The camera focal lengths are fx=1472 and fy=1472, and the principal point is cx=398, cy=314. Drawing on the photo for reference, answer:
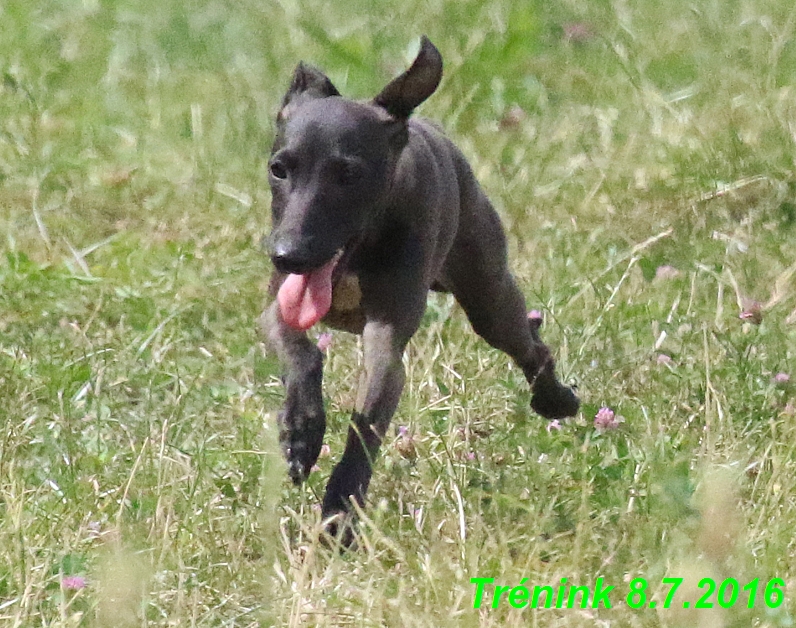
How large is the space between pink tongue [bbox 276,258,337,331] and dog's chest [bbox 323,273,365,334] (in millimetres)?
107

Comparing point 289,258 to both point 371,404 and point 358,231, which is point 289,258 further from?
point 371,404

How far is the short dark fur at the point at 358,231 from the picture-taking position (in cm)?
340

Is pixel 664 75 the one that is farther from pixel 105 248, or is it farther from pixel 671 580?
pixel 671 580

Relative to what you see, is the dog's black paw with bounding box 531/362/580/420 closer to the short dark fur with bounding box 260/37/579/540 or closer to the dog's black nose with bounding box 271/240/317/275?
the short dark fur with bounding box 260/37/579/540

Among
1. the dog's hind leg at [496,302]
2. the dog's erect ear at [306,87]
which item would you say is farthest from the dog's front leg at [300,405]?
the dog's hind leg at [496,302]

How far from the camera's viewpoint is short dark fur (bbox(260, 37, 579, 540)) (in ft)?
11.2

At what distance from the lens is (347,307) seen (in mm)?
3711

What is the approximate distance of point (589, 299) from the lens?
5258 mm

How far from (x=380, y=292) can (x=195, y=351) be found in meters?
1.61

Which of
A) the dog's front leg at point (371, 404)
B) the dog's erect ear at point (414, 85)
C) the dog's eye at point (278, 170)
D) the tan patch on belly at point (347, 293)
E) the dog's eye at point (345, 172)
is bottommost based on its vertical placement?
the dog's front leg at point (371, 404)

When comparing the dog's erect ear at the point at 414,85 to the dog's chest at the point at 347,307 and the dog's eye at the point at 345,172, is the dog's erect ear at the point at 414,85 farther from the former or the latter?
the dog's chest at the point at 347,307

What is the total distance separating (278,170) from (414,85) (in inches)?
16.6

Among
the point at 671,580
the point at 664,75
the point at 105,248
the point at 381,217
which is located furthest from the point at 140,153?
the point at 671,580

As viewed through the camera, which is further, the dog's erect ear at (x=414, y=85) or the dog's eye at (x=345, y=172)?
the dog's erect ear at (x=414, y=85)
